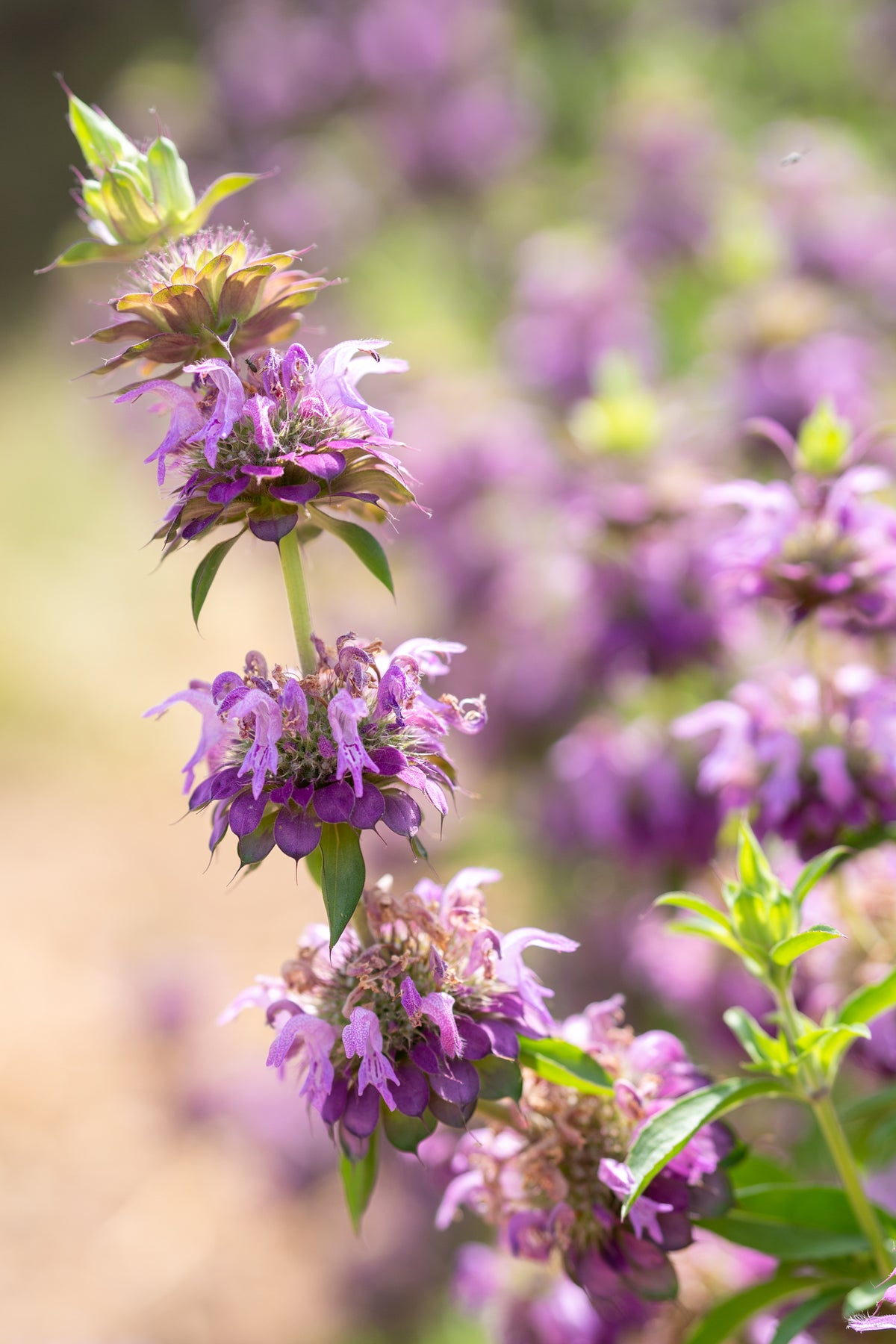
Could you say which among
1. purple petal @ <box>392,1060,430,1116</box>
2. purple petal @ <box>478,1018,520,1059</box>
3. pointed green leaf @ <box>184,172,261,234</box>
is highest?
pointed green leaf @ <box>184,172,261,234</box>

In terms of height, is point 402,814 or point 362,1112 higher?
point 402,814

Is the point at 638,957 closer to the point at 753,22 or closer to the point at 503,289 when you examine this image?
the point at 503,289

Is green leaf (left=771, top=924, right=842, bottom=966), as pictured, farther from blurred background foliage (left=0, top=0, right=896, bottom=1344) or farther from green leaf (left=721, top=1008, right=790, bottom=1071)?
blurred background foliage (left=0, top=0, right=896, bottom=1344)

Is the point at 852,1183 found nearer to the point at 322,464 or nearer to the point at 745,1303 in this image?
the point at 745,1303

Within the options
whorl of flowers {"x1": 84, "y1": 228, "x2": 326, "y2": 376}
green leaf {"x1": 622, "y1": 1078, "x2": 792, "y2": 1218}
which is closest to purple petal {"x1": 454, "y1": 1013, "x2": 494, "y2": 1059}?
green leaf {"x1": 622, "y1": 1078, "x2": 792, "y2": 1218}

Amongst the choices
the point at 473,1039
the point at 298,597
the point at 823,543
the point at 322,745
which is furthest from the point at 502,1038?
the point at 823,543

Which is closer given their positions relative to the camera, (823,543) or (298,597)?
(298,597)

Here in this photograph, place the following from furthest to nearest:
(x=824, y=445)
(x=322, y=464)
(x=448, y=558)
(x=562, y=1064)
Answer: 1. (x=448, y=558)
2. (x=824, y=445)
3. (x=562, y=1064)
4. (x=322, y=464)
